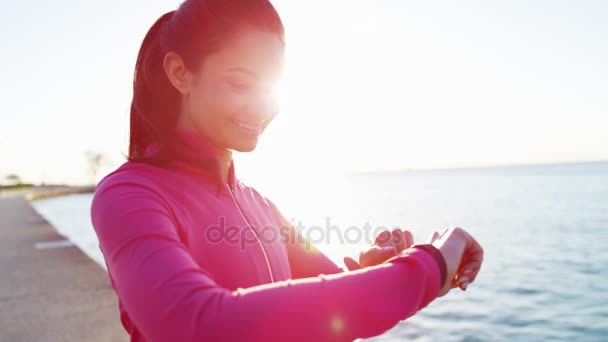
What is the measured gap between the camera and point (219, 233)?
1354 millimetres

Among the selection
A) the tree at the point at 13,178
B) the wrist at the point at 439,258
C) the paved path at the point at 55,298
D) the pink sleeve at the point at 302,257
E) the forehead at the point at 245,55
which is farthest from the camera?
the tree at the point at 13,178

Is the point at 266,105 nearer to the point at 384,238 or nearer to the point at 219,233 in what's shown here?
the point at 219,233

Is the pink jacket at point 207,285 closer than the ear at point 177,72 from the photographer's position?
Yes

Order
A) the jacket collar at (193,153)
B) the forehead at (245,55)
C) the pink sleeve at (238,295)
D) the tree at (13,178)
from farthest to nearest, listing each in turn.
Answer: the tree at (13,178) → the jacket collar at (193,153) → the forehead at (245,55) → the pink sleeve at (238,295)

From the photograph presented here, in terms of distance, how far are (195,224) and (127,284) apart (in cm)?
32

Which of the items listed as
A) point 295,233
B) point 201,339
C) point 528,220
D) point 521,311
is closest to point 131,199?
point 201,339

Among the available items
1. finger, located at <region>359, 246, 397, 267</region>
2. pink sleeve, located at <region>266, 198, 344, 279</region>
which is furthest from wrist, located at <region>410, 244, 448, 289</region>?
pink sleeve, located at <region>266, 198, 344, 279</region>

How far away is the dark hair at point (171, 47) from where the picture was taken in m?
1.30

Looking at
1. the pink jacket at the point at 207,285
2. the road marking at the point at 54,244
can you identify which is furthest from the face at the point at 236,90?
the road marking at the point at 54,244

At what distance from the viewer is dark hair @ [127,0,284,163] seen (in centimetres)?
130

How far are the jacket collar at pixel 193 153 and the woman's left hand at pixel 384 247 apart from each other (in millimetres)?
506

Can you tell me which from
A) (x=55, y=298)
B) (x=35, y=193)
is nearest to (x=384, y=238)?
(x=55, y=298)

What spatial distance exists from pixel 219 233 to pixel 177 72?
419 millimetres

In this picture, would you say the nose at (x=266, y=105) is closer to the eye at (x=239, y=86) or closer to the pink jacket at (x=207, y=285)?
the eye at (x=239, y=86)
